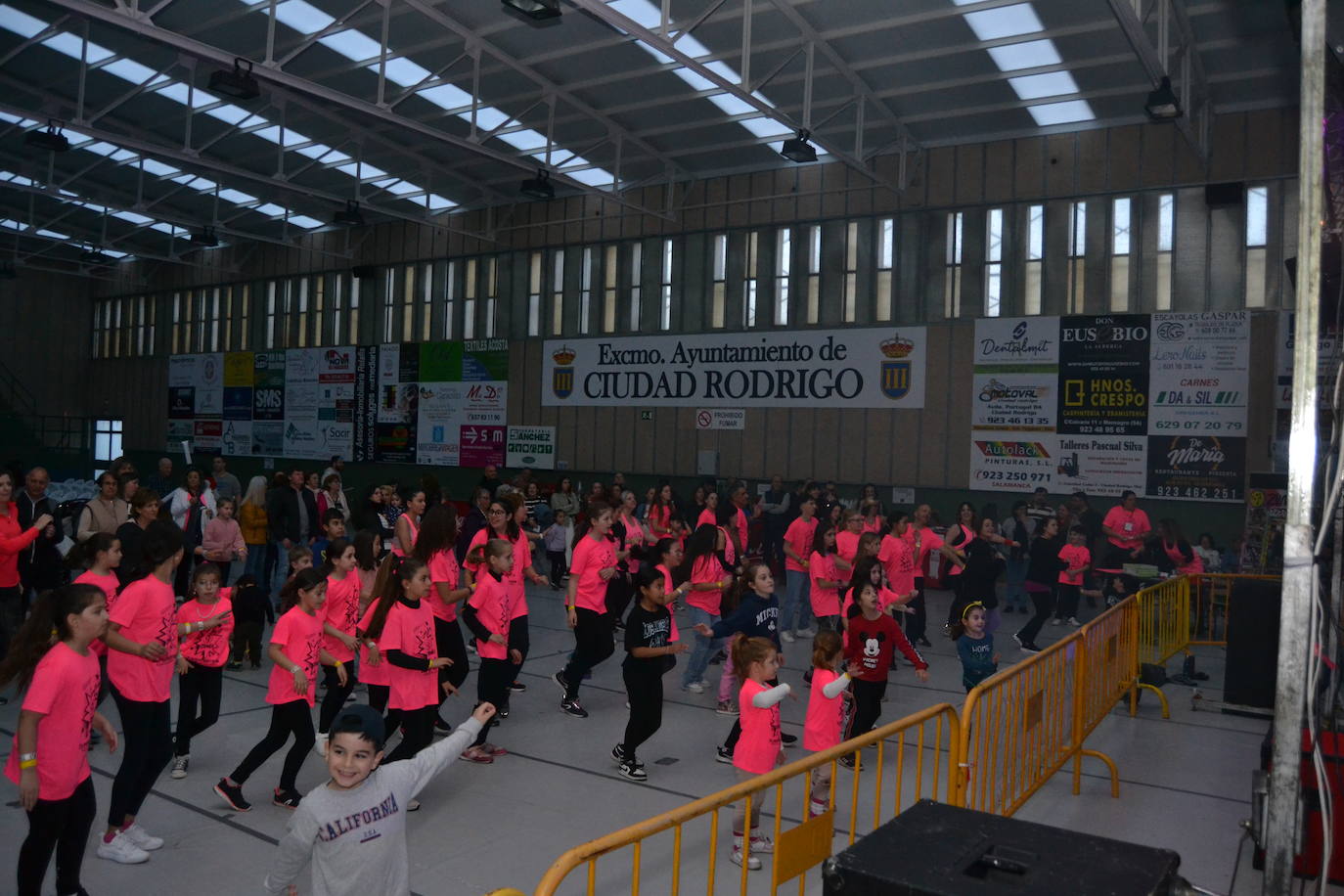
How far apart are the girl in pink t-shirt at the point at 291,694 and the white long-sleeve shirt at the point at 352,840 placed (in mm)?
2315

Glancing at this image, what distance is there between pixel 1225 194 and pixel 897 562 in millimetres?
10852

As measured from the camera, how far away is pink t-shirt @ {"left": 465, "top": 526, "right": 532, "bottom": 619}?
7845 mm

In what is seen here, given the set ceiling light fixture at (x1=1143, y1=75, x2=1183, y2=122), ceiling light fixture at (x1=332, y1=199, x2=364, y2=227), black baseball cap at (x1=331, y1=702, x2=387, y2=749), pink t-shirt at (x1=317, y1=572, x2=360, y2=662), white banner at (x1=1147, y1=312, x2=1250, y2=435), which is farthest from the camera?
ceiling light fixture at (x1=332, y1=199, x2=364, y2=227)

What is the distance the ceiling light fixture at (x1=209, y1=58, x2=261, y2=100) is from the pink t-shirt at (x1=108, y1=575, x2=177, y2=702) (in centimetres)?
1050

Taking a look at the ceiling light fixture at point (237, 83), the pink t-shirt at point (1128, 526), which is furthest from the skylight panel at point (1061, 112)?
the ceiling light fixture at point (237, 83)

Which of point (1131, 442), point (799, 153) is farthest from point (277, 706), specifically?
point (1131, 442)

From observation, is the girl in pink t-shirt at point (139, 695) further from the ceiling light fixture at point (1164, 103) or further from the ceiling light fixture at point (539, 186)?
the ceiling light fixture at point (539, 186)

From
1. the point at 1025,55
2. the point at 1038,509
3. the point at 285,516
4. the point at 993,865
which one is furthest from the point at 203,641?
the point at 1025,55

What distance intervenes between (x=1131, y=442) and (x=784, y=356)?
275 inches

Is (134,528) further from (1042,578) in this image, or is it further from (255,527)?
(1042,578)

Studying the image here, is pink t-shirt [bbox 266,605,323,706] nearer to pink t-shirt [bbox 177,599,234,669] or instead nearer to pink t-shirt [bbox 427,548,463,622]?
pink t-shirt [bbox 177,599,234,669]

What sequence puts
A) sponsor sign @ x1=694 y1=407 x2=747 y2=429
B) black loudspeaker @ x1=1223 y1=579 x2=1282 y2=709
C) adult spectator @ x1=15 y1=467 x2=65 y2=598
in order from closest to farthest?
black loudspeaker @ x1=1223 y1=579 x2=1282 y2=709, adult spectator @ x1=15 y1=467 x2=65 y2=598, sponsor sign @ x1=694 y1=407 x2=747 y2=429

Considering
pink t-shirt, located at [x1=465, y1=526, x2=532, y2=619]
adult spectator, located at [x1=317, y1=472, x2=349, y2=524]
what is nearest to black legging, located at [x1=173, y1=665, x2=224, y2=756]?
pink t-shirt, located at [x1=465, y1=526, x2=532, y2=619]

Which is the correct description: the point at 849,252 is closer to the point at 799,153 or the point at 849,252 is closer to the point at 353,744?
the point at 799,153
